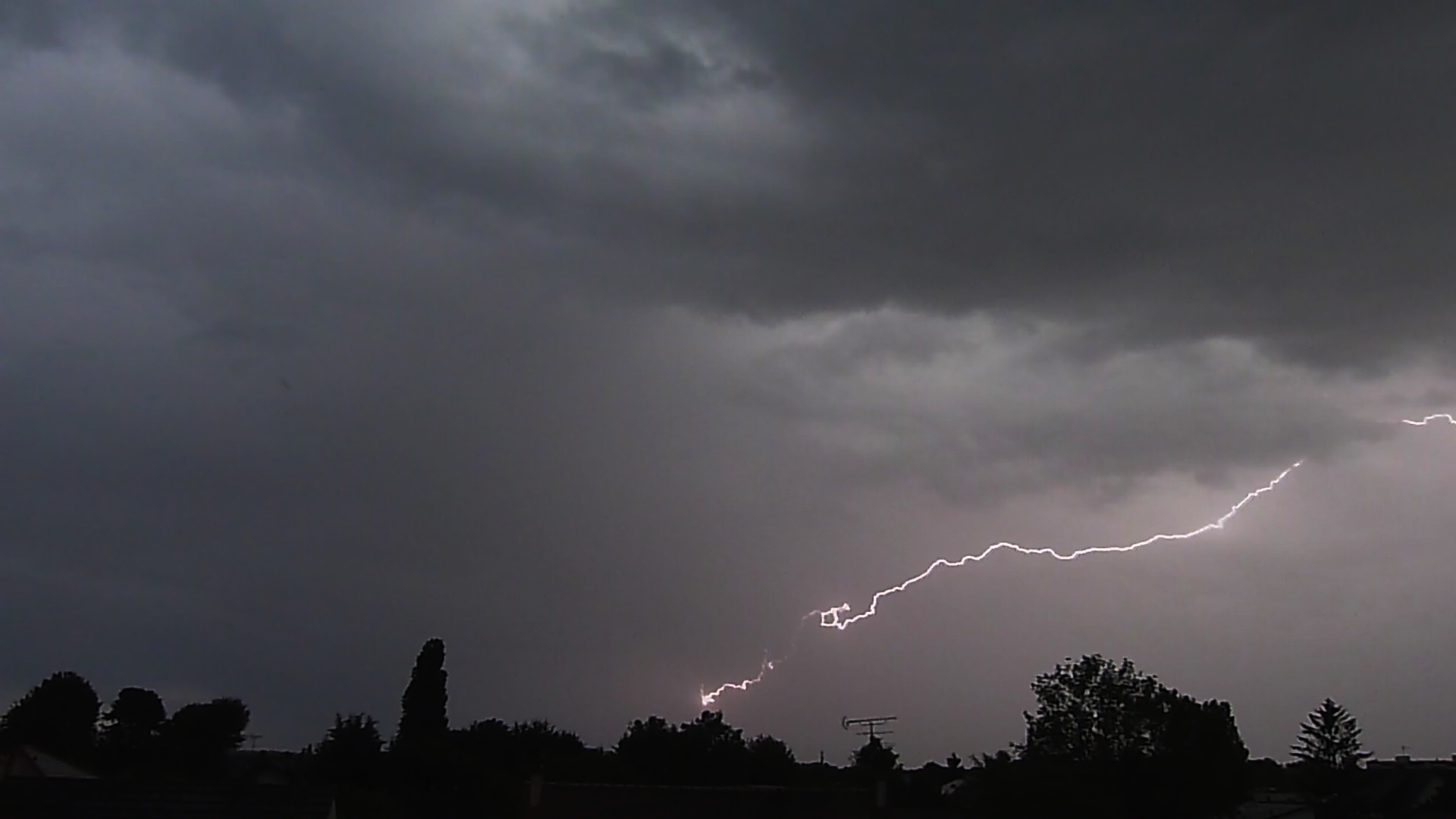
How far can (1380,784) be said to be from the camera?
8406 cm

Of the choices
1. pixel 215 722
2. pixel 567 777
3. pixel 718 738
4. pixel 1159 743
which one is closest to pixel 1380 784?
pixel 1159 743

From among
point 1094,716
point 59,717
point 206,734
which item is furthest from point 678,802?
point 59,717

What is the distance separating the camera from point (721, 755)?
83.9 meters

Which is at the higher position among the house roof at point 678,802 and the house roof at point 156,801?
the house roof at point 156,801

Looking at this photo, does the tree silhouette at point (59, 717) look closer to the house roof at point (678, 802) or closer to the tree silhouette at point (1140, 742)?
the house roof at point (678, 802)

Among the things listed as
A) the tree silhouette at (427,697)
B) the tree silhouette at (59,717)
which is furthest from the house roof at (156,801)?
the tree silhouette at (59,717)

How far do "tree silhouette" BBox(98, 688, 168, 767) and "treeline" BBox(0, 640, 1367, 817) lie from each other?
0.12m

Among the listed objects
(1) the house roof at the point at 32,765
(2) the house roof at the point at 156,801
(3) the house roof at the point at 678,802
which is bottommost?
(3) the house roof at the point at 678,802

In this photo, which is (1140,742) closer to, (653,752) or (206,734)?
(653,752)

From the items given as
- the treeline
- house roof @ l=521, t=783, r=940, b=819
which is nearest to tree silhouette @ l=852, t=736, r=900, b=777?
the treeline

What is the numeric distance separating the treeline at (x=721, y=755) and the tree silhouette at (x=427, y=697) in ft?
0.26

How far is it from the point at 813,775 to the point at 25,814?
210ft

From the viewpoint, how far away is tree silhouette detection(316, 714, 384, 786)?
63.8 meters

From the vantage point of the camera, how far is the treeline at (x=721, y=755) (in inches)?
2231
